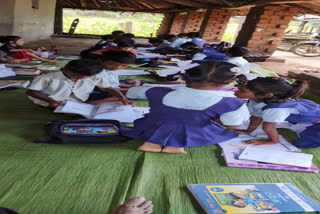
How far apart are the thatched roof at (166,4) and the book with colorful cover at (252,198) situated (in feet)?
13.3

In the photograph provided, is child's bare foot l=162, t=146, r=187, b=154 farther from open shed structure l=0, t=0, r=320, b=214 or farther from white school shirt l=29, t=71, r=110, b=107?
white school shirt l=29, t=71, r=110, b=107

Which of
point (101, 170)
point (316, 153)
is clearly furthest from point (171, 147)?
point (316, 153)

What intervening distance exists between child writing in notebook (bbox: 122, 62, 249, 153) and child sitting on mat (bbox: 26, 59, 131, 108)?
64cm

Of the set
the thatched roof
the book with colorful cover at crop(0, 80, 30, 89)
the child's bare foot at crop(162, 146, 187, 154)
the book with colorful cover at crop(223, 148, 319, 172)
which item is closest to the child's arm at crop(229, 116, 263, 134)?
the book with colorful cover at crop(223, 148, 319, 172)

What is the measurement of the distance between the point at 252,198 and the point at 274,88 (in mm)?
757

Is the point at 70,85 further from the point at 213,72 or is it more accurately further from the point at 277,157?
the point at 277,157

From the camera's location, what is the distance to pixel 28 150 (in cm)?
158

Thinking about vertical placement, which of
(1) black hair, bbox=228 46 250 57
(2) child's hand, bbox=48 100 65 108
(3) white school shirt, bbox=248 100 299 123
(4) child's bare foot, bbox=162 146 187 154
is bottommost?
(2) child's hand, bbox=48 100 65 108

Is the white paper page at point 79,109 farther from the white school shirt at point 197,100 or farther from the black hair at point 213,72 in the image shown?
the black hair at point 213,72

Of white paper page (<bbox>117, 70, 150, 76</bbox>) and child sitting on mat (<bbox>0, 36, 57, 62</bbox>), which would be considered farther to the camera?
child sitting on mat (<bbox>0, 36, 57, 62</bbox>)

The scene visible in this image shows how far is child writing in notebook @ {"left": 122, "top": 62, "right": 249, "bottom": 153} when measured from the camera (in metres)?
1.57

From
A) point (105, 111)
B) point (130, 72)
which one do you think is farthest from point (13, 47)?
point (105, 111)

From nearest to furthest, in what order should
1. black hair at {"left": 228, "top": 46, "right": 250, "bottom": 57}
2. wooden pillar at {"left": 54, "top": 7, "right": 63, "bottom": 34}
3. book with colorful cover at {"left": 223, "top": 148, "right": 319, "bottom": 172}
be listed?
book with colorful cover at {"left": 223, "top": 148, "right": 319, "bottom": 172} < black hair at {"left": 228, "top": 46, "right": 250, "bottom": 57} < wooden pillar at {"left": 54, "top": 7, "right": 63, "bottom": 34}

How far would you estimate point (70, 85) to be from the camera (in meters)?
2.20
